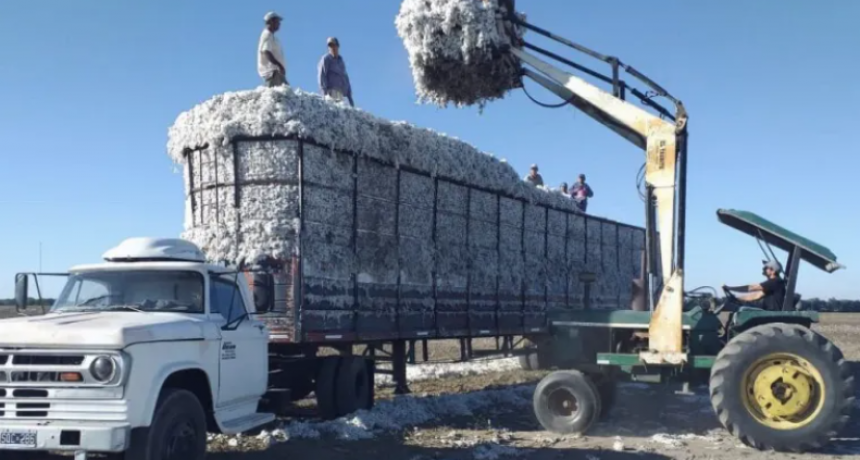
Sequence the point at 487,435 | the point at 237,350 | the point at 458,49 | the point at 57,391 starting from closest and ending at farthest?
the point at 57,391 → the point at 237,350 → the point at 487,435 → the point at 458,49

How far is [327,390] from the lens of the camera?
33.9ft

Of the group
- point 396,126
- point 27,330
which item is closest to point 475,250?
point 396,126

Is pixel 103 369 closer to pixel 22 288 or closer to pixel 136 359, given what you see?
pixel 136 359

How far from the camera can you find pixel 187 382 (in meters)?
7.36

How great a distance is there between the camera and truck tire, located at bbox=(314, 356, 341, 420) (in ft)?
33.9

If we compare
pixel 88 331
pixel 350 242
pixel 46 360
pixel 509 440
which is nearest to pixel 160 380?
pixel 88 331

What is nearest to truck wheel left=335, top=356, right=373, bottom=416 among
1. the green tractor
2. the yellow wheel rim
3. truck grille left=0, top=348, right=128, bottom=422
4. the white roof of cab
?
the green tractor

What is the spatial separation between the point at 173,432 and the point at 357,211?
171 inches

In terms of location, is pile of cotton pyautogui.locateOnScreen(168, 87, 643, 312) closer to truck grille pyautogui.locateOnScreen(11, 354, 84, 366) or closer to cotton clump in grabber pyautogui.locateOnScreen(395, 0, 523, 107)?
cotton clump in grabber pyautogui.locateOnScreen(395, 0, 523, 107)

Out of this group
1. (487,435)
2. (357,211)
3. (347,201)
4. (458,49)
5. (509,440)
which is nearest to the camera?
(509,440)

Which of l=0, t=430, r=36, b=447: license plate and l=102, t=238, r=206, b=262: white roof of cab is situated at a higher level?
l=102, t=238, r=206, b=262: white roof of cab

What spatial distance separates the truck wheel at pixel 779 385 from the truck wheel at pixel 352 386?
458cm

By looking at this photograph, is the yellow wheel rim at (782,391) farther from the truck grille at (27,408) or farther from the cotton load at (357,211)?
the truck grille at (27,408)

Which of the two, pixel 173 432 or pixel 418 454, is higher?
pixel 173 432
